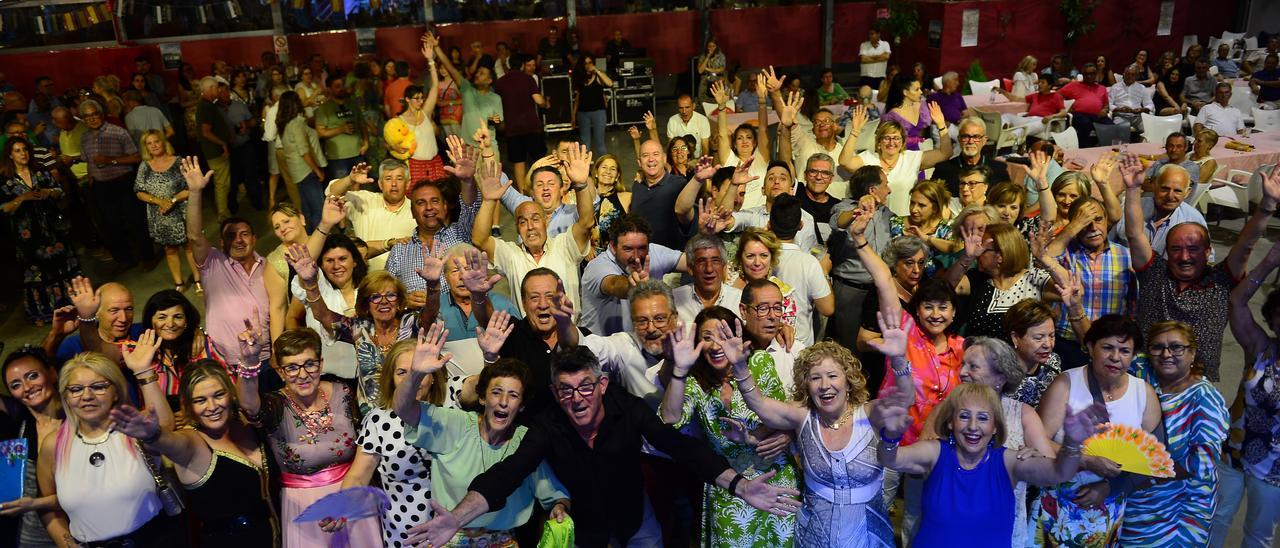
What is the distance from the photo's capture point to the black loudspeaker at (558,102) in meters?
12.8

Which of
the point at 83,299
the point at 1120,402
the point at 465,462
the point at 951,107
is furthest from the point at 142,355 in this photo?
the point at 951,107

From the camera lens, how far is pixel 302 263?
399 cm

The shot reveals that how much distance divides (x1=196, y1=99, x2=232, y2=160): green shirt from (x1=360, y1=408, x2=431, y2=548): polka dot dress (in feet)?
21.3

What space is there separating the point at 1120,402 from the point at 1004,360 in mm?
434

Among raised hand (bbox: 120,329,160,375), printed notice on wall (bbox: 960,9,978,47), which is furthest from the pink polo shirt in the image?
printed notice on wall (bbox: 960,9,978,47)

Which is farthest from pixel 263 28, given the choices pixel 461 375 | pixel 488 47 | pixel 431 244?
pixel 461 375

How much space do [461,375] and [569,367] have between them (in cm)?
79

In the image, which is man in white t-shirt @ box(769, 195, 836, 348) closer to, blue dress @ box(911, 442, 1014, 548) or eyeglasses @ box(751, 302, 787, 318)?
eyeglasses @ box(751, 302, 787, 318)

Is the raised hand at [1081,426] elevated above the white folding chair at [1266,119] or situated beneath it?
situated beneath

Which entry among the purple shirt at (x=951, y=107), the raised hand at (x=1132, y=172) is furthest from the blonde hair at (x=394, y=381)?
the purple shirt at (x=951, y=107)

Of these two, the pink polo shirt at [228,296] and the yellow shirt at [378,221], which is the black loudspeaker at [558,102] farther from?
the pink polo shirt at [228,296]

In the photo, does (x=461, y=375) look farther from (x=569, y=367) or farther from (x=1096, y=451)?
(x=1096, y=451)

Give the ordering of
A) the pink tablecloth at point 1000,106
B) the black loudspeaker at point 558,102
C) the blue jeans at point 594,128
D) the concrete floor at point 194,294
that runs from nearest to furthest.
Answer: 1. the concrete floor at point 194,294
2. the pink tablecloth at point 1000,106
3. the blue jeans at point 594,128
4. the black loudspeaker at point 558,102

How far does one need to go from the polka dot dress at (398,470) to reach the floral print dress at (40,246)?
501 cm
